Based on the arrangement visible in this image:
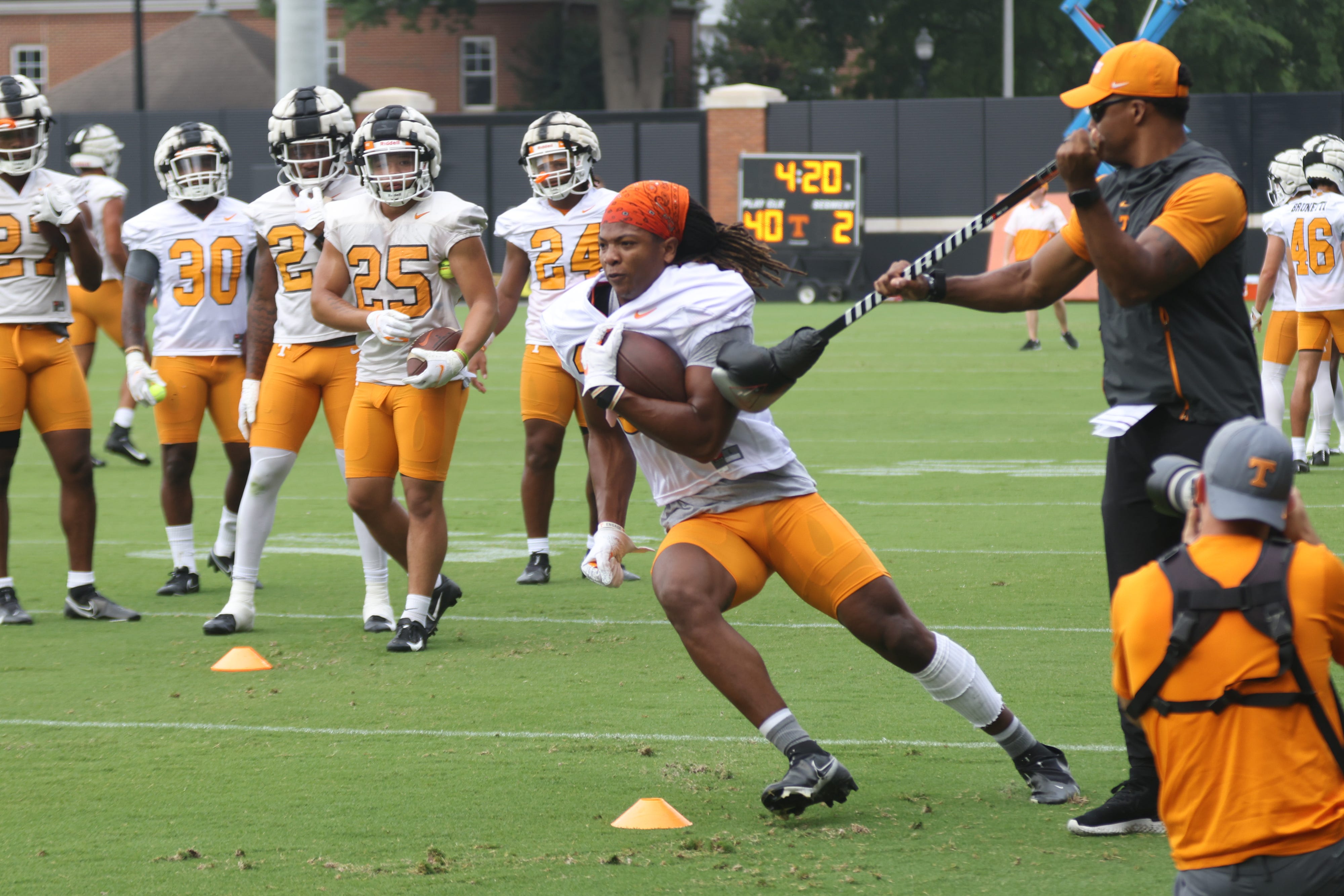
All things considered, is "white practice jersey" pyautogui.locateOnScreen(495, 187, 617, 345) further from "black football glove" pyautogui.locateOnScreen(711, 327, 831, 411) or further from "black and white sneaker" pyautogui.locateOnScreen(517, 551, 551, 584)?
"black football glove" pyautogui.locateOnScreen(711, 327, 831, 411)

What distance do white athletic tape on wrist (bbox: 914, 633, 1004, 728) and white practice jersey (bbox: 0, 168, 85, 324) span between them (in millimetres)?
4686

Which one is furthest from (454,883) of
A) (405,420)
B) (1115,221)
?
(405,420)

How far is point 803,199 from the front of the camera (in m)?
32.2

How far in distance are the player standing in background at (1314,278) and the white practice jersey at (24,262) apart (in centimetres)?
770

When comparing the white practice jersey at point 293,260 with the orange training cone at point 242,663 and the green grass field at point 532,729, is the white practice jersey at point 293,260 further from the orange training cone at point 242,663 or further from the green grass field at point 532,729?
the orange training cone at point 242,663

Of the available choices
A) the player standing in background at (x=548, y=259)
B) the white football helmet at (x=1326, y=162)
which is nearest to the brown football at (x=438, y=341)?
the player standing in background at (x=548, y=259)

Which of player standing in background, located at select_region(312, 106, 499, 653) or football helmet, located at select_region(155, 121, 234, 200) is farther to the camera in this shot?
football helmet, located at select_region(155, 121, 234, 200)

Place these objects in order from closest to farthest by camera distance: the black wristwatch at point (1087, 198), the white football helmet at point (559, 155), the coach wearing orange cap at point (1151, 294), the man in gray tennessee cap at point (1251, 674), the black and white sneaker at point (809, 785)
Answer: the man in gray tennessee cap at point (1251, 674) → the black wristwatch at point (1087, 198) → the coach wearing orange cap at point (1151, 294) → the black and white sneaker at point (809, 785) → the white football helmet at point (559, 155)

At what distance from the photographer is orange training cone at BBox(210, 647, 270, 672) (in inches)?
262

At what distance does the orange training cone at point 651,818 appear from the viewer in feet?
15.0

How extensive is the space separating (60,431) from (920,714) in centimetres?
414

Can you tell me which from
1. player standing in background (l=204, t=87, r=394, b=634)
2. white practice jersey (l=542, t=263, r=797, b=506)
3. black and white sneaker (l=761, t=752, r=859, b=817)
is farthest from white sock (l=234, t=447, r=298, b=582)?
black and white sneaker (l=761, t=752, r=859, b=817)

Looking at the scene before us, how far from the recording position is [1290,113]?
31344mm

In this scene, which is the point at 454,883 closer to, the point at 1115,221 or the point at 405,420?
the point at 1115,221
